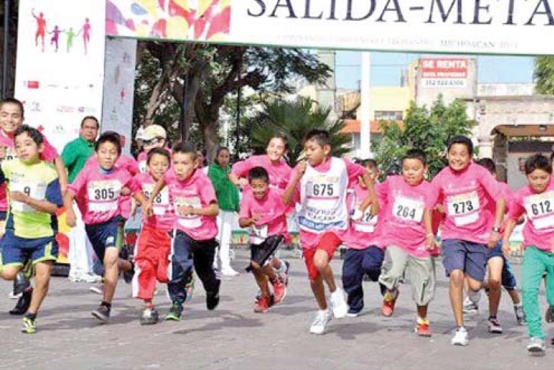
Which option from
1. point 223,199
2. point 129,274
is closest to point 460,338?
point 129,274

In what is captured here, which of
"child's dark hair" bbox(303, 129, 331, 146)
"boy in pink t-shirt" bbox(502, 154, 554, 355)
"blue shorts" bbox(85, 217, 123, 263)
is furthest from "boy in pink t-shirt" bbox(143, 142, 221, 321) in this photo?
"boy in pink t-shirt" bbox(502, 154, 554, 355)

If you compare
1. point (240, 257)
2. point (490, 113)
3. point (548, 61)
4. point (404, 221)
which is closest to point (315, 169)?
point (404, 221)

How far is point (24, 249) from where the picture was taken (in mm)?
9414

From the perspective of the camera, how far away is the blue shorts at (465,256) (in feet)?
31.4

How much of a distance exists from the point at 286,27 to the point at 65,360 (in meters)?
7.50

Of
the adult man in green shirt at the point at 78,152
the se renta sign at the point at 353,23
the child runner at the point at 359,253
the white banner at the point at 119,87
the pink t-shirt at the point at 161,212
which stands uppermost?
the se renta sign at the point at 353,23

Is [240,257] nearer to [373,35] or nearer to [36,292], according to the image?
[373,35]

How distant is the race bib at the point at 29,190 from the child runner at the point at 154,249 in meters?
1.23

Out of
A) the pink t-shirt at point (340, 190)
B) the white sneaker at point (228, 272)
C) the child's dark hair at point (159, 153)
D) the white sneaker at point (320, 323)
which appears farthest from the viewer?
the white sneaker at point (228, 272)

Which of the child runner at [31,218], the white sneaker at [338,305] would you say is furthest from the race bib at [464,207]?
the child runner at [31,218]

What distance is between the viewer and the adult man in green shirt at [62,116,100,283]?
41.9 ft

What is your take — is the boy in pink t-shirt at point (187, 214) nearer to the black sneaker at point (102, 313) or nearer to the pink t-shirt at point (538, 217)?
the black sneaker at point (102, 313)

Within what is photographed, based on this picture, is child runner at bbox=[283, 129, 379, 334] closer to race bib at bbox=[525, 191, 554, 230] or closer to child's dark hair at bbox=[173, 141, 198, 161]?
child's dark hair at bbox=[173, 141, 198, 161]

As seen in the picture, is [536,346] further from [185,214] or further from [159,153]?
[159,153]
